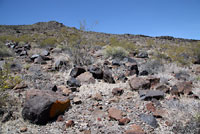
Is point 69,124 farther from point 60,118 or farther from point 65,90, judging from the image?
point 65,90

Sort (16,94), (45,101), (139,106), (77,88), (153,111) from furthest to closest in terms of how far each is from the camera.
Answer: (77,88) → (16,94) → (139,106) → (153,111) → (45,101)

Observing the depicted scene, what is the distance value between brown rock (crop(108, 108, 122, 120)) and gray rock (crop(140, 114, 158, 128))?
1.51 feet

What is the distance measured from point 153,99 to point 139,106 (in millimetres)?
459

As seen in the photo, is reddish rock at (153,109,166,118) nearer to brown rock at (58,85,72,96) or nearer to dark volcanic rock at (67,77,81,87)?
brown rock at (58,85,72,96)

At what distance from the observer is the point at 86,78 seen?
5.32 metres

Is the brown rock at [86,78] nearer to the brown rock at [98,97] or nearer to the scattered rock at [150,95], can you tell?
the brown rock at [98,97]

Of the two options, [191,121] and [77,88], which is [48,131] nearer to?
[77,88]

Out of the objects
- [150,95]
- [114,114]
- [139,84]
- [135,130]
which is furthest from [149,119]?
[139,84]

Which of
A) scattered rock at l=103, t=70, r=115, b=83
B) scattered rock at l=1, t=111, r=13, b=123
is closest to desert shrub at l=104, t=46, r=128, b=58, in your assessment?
scattered rock at l=103, t=70, r=115, b=83

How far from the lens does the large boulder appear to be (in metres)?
3.05

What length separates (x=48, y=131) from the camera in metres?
2.85

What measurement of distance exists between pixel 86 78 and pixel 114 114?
7.34 feet

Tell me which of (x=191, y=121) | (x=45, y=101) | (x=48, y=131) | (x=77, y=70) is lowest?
(x=48, y=131)

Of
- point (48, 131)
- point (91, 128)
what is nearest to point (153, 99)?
point (91, 128)
